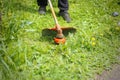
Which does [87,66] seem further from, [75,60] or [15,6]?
[15,6]

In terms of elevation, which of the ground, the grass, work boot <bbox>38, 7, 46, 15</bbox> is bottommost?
the ground

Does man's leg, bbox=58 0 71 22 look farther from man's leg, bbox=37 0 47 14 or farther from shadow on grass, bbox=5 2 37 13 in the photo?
shadow on grass, bbox=5 2 37 13

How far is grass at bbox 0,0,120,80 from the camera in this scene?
3410mm

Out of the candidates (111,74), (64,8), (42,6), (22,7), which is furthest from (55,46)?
(22,7)

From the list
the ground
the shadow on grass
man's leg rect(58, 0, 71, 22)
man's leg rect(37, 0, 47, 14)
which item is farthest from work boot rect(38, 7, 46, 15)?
the ground

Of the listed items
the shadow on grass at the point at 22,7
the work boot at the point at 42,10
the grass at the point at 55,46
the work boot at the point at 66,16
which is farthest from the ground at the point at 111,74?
the shadow on grass at the point at 22,7

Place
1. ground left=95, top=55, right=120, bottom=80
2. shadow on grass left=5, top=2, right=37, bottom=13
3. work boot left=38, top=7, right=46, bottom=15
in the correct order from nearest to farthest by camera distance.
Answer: ground left=95, top=55, right=120, bottom=80 < work boot left=38, top=7, right=46, bottom=15 < shadow on grass left=5, top=2, right=37, bottom=13

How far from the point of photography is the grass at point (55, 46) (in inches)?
134

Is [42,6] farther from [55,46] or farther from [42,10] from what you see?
[55,46]

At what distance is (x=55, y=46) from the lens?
400 centimetres

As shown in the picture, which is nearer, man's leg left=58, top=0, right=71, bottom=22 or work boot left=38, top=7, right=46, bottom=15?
man's leg left=58, top=0, right=71, bottom=22

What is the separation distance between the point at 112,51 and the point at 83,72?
74cm

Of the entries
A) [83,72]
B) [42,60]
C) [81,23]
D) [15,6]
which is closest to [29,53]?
[42,60]

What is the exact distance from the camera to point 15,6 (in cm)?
516
